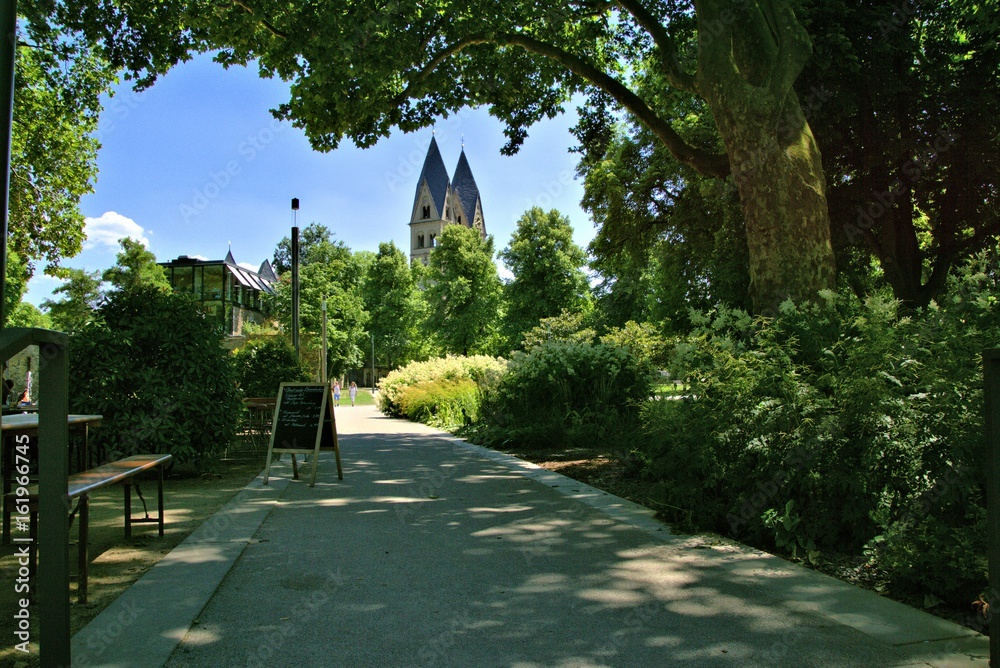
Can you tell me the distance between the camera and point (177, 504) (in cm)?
744

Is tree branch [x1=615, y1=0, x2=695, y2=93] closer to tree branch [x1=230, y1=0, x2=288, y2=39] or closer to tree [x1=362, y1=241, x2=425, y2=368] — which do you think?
tree branch [x1=230, y1=0, x2=288, y2=39]

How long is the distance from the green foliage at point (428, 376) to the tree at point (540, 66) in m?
9.60

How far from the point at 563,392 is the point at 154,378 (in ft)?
24.7

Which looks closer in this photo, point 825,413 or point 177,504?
point 825,413

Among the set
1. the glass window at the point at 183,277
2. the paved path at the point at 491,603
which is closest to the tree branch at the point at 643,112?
the paved path at the point at 491,603

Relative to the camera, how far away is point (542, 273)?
45469 millimetres

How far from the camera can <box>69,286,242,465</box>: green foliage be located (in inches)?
332

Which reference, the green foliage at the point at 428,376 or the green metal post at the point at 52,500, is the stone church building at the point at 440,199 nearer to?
the green foliage at the point at 428,376

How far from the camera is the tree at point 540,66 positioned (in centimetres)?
868

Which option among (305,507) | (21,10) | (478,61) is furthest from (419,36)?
(305,507)

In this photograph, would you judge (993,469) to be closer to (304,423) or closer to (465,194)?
(304,423)

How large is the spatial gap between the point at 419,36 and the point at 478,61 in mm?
2608

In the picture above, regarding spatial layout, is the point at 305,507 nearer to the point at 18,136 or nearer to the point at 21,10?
the point at 21,10

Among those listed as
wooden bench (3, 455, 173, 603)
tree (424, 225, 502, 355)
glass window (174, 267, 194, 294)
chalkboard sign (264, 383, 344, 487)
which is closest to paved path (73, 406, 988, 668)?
wooden bench (3, 455, 173, 603)
